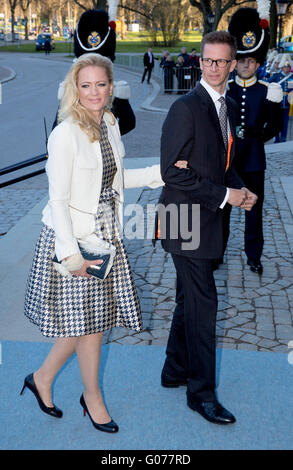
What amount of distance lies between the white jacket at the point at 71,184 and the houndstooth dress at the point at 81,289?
0.07m

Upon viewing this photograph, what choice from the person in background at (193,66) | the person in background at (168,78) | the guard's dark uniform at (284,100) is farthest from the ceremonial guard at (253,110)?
the person in background at (168,78)

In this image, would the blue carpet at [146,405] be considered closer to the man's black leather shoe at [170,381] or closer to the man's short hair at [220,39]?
the man's black leather shoe at [170,381]

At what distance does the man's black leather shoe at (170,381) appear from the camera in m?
3.74

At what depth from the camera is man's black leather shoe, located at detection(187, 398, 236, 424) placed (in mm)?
3348

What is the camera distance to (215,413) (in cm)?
336

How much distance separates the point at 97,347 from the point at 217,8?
1295 inches

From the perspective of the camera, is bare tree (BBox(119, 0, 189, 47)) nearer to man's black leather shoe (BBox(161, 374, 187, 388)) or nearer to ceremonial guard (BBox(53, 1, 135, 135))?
ceremonial guard (BBox(53, 1, 135, 135))

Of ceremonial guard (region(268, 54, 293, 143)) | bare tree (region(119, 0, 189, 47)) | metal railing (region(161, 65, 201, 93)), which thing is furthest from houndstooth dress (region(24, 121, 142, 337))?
bare tree (region(119, 0, 189, 47))

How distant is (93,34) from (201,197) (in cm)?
292

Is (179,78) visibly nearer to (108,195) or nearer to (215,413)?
(108,195)

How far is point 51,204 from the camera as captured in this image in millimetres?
2959

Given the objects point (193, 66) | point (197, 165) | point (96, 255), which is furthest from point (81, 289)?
point (193, 66)
